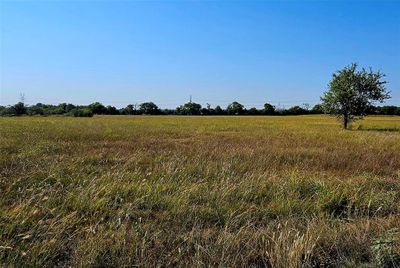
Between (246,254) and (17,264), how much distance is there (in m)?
2.23

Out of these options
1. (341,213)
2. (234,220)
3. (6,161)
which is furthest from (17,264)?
(6,161)

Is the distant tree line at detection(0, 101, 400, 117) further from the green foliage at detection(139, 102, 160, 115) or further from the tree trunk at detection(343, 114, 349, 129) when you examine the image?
the tree trunk at detection(343, 114, 349, 129)

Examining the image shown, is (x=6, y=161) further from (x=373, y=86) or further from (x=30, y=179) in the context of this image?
(x=373, y=86)

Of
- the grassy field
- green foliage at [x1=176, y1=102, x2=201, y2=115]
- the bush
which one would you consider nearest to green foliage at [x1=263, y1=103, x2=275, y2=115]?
green foliage at [x1=176, y1=102, x2=201, y2=115]

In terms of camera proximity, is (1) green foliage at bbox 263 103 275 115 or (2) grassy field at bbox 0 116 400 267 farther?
(1) green foliage at bbox 263 103 275 115

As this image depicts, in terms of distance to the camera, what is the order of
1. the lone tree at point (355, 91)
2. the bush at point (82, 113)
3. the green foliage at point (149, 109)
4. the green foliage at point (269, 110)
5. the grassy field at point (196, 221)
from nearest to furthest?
1. the grassy field at point (196, 221)
2. the lone tree at point (355, 91)
3. the bush at point (82, 113)
4. the green foliage at point (269, 110)
5. the green foliage at point (149, 109)

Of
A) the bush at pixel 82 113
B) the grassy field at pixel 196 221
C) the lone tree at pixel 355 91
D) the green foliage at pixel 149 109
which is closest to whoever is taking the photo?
the grassy field at pixel 196 221

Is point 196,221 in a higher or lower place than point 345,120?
higher

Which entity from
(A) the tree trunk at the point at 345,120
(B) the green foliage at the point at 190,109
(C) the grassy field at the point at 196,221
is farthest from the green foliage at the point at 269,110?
(C) the grassy field at the point at 196,221

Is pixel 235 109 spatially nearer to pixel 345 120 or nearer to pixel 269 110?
pixel 269 110

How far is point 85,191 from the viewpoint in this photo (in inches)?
221

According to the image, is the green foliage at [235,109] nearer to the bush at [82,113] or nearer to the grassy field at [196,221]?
the bush at [82,113]

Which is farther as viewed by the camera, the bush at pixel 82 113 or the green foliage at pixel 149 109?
the green foliage at pixel 149 109

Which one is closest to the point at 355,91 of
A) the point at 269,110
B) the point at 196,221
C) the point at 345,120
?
the point at 345,120
